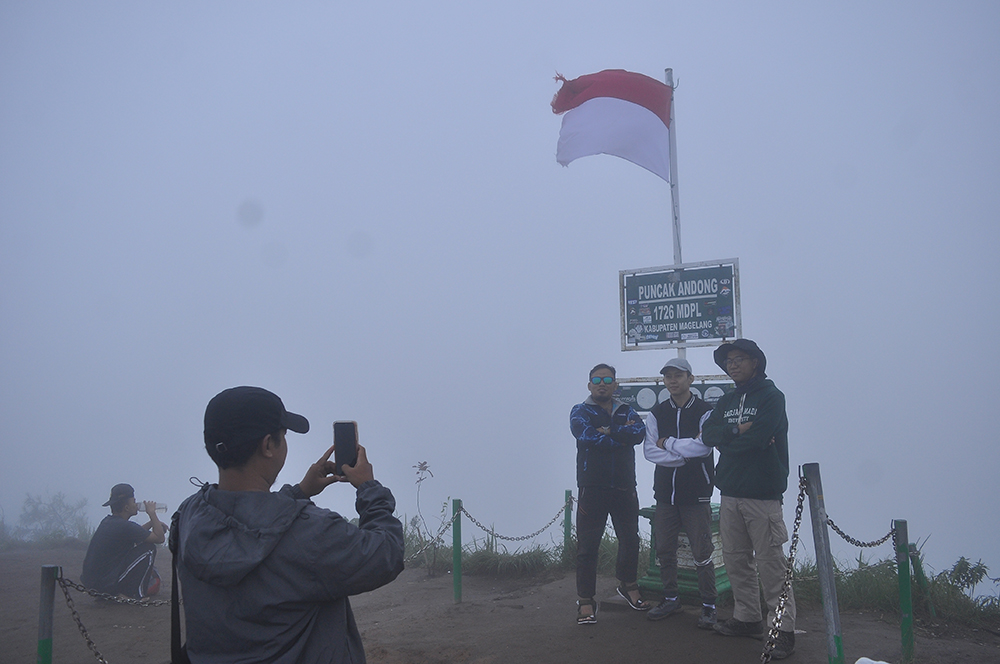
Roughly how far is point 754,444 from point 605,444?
4.58ft

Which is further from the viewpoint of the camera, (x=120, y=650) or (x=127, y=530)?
(x=127, y=530)

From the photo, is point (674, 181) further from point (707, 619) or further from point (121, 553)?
point (121, 553)

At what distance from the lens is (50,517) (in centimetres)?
1339

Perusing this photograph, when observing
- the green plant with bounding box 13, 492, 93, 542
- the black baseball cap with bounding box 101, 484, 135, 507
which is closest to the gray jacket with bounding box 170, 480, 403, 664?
the black baseball cap with bounding box 101, 484, 135, 507

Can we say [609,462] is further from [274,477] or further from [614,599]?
[274,477]

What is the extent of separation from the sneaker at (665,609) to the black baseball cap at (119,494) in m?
5.82

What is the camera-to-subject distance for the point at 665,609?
5.91m

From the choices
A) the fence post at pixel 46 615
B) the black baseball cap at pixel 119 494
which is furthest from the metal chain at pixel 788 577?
the black baseball cap at pixel 119 494

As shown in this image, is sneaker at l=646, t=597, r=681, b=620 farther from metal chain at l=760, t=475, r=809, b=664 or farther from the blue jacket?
metal chain at l=760, t=475, r=809, b=664

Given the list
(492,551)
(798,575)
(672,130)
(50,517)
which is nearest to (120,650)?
(492,551)

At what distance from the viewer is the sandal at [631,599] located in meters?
6.18

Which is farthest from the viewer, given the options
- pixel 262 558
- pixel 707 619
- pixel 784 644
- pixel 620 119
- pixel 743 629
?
pixel 620 119

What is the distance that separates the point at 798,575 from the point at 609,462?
2.68 meters

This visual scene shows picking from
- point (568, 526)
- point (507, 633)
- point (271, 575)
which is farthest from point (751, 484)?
point (568, 526)
